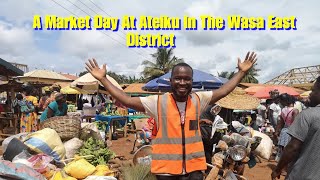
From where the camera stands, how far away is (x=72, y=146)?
5.04 meters

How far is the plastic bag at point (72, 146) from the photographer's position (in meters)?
4.96

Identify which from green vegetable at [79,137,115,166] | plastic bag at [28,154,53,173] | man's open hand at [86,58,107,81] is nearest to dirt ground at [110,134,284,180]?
green vegetable at [79,137,115,166]

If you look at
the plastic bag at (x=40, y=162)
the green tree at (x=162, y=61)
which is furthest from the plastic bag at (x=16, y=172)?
the green tree at (x=162, y=61)

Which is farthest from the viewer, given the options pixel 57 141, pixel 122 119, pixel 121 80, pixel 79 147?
pixel 121 80

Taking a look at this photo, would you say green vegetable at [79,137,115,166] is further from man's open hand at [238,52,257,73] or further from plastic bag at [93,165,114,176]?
man's open hand at [238,52,257,73]

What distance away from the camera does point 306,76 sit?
23375mm

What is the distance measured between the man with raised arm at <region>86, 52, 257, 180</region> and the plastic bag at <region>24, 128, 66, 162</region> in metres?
2.50

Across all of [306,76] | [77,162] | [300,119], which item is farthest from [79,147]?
[306,76]

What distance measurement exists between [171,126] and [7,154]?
10.1ft

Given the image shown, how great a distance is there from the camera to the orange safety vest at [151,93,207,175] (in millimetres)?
2184

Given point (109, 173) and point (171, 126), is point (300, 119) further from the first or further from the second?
point (109, 173)

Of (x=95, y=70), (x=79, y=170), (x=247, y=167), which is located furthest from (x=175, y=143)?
(x=247, y=167)

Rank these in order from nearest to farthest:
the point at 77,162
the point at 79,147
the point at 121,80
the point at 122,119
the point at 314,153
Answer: the point at 314,153, the point at 77,162, the point at 79,147, the point at 122,119, the point at 121,80

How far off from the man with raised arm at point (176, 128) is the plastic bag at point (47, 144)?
2.50m
